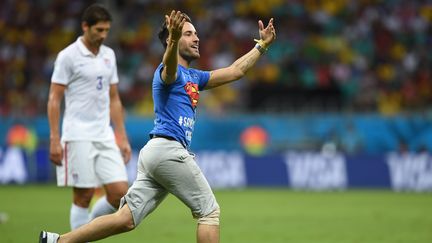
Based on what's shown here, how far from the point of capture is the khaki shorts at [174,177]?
7.16 m

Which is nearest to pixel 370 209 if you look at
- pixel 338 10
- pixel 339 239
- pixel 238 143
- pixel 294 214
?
pixel 294 214

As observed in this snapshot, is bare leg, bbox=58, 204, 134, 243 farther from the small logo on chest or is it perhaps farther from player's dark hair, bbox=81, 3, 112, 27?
player's dark hair, bbox=81, 3, 112, 27

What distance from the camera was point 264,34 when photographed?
7.93 meters

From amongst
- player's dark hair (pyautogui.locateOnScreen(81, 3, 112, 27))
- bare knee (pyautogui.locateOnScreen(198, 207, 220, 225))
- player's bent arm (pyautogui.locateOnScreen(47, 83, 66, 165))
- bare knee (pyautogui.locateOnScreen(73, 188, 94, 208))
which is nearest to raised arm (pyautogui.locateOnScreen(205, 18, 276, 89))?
bare knee (pyautogui.locateOnScreen(198, 207, 220, 225))

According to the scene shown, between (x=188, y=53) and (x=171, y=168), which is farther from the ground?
(x=188, y=53)

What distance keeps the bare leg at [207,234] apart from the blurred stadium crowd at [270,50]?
15415 mm

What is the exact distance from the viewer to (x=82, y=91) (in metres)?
9.27

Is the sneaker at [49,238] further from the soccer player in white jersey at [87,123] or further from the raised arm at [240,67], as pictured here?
the raised arm at [240,67]

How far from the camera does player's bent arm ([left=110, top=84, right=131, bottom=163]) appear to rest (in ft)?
31.8

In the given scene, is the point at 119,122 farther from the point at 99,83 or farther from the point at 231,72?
the point at 231,72

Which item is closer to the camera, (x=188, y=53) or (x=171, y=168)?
(x=171, y=168)

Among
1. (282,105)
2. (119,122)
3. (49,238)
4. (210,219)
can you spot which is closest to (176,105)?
(210,219)

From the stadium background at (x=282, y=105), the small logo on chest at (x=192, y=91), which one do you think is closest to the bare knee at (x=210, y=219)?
the small logo on chest at (x=192, y=91)

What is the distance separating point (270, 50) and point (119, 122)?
16124 millimetres
